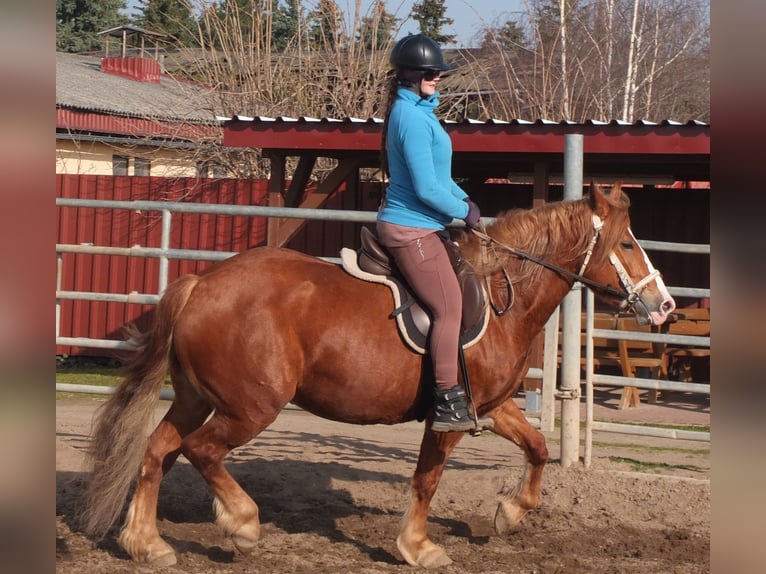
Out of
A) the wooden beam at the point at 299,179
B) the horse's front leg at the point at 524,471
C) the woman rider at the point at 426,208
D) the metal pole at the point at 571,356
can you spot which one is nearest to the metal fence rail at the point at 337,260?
the metal pole at the point at 571,356

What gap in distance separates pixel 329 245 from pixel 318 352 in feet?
31.0

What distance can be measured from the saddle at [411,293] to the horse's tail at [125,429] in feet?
2.90

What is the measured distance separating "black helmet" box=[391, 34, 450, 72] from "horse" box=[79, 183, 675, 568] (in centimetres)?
97

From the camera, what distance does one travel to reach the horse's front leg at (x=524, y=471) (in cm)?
525

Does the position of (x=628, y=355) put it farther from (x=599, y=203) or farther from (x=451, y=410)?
(x=451, y=410)

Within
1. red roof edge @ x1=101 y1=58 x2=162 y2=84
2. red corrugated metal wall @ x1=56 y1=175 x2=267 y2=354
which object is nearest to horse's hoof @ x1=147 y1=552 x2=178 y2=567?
red corrugated metal wall @ x1=56 y1=175 x2=267 y2=354

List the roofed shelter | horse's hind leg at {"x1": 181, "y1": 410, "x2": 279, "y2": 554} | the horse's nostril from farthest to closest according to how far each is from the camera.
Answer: the roofed shelter
the horse's nostril
horse's hind leg at {"x1": 181, "y1": 410, "x2": 279, "y2": 554}

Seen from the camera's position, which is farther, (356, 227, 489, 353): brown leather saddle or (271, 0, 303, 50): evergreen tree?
(271, 0, 303, 50): evergreen tree

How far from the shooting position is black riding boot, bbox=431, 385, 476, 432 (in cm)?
458

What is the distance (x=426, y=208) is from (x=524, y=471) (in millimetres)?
1682

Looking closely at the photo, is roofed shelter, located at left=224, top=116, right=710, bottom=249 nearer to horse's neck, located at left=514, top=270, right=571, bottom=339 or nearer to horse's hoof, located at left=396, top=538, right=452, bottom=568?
horse's neck, located at left=514, top=270, right=571, bottom=339

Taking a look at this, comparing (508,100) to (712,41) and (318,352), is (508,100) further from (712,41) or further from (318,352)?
(712,41)

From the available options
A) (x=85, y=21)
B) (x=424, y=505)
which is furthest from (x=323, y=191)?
(x=85, y=21)

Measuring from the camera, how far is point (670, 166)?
12.5 metres
